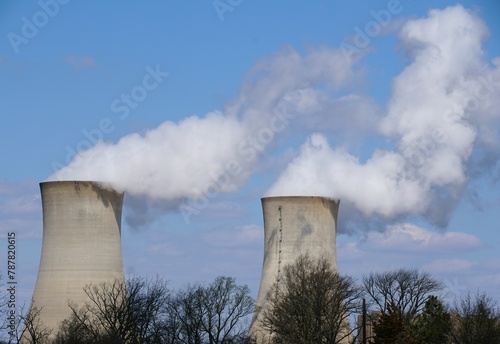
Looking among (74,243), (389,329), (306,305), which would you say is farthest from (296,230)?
(74,243)

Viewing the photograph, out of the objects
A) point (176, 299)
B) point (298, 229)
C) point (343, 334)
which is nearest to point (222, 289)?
point (176, 299)

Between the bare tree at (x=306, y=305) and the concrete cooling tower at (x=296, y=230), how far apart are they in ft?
1.01

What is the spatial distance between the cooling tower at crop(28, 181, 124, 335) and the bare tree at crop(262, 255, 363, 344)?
5357 mm

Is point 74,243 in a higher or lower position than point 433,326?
higher

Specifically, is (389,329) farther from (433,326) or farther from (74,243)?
(74,243)

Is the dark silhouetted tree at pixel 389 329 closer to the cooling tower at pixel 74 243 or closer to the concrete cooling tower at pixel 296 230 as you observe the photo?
the concrete cooling tower at pixel 296 230

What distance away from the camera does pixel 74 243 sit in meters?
37.6

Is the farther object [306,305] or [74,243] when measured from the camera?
[306,305]

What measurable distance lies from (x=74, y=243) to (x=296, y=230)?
6.88m

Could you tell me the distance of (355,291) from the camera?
44.1 m

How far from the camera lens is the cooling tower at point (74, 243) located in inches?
1479

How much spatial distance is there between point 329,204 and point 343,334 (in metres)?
6.10

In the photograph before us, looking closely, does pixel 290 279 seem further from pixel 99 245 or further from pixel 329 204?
pixel 99 245

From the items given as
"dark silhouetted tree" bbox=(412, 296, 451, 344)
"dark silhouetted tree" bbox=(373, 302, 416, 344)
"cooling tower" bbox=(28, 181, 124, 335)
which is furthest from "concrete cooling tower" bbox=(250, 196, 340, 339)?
"cooling tower" bbox=(28, 181, 124, 335)
